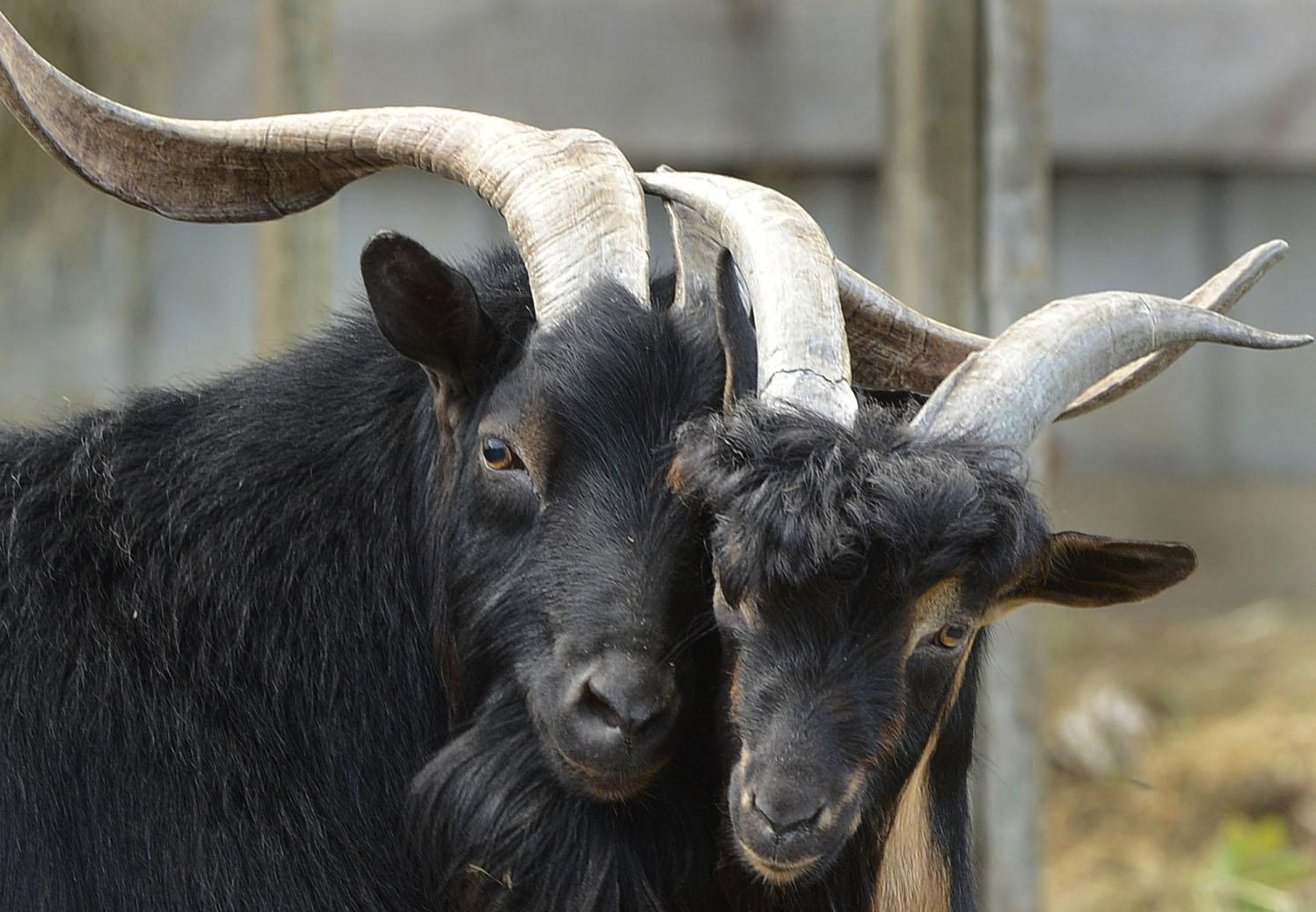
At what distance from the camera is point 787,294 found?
329cm

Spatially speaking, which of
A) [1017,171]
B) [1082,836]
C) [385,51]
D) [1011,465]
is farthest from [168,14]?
[1011,465]

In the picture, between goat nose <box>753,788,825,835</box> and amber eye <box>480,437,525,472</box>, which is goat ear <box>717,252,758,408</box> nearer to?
amber eye <box>480,437,525,472</box>

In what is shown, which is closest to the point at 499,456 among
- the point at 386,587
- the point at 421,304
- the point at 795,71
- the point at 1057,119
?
the point at 421,304

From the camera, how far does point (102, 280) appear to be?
423 inches

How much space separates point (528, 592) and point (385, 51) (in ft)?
22.4

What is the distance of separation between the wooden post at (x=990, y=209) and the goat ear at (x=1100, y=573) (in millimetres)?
2528

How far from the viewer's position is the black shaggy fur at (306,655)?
3561mm

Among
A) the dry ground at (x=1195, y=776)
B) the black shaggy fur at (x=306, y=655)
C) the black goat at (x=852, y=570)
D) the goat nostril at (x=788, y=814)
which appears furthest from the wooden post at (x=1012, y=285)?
the goat nostril at (x=788, y=814)

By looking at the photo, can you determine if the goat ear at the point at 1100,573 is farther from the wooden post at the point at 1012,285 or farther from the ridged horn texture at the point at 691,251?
the wooden post at the point at 1012,285

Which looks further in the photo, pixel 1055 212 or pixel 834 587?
pixel 1055 212

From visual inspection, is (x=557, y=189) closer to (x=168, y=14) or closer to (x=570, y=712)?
(x=570, y=712)

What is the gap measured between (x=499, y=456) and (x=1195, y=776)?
236 inches

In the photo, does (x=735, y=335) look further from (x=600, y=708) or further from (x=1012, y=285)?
(x=1012, y=285)

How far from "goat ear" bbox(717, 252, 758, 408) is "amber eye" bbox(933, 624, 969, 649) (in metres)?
0.60
